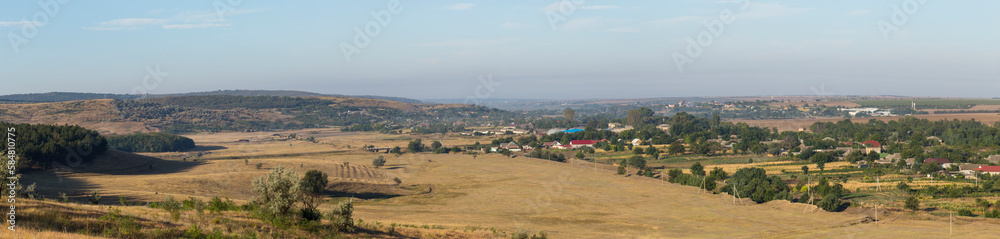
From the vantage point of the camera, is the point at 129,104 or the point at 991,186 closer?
the point at 991,186

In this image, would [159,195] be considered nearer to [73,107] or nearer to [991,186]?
[991,186]

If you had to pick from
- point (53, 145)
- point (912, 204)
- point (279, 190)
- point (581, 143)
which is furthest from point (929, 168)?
point (53, 145)

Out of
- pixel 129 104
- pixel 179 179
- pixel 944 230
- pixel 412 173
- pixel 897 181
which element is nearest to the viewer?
pixel 944 230

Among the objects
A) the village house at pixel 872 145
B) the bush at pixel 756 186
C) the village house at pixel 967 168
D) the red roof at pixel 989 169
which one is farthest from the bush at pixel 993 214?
the village house at pixel 872 145

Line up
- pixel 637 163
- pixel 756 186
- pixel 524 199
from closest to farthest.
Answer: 1. pixel 524 199
2. pixel 756 186
3. pixel 637 163

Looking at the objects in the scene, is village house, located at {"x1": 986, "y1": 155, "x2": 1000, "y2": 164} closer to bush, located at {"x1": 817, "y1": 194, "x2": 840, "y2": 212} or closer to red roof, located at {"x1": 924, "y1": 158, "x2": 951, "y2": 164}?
red roof, located at {"x1": 924, "y1": 158, "x2": 951, "y2": 164}

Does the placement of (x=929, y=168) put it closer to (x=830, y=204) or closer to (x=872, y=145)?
(x=830, y=204)

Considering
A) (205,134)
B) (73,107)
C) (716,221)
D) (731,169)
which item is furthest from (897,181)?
(73,107)
